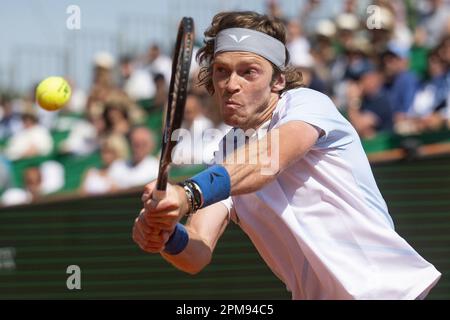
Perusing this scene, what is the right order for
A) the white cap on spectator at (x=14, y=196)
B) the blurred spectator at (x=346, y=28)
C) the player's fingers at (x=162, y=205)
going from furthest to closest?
1. the blurred spectator at (x=346, y=28)
2. the white cap on spectator at (x=14, y=196)
3. the player's fingers at (x=162, y=205)

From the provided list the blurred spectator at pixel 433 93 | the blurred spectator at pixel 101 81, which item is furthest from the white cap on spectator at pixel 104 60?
the blurred spectator at pixel 433 93

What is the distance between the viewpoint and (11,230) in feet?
27.5

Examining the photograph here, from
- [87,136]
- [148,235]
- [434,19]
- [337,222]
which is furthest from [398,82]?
[148,235]

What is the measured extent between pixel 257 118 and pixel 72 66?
963cm

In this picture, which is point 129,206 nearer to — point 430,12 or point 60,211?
Result: point 60,211

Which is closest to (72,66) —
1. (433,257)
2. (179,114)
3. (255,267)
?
(255,267)

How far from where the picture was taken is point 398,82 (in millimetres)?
8617

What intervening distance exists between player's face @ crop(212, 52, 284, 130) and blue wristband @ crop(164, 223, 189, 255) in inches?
19.8

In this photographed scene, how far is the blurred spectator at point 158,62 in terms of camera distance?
38.9 feet

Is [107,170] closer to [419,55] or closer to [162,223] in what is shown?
[419,55]

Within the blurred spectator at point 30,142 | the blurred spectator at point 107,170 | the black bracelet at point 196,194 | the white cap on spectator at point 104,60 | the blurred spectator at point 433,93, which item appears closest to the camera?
the black bracelet at point 196,194

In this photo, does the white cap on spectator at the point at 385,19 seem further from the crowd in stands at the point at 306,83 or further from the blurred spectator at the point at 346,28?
the blurred spectator at the point at 346,28

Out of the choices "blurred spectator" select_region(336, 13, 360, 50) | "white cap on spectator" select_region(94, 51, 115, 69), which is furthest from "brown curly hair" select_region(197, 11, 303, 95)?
"white cap on spectator" select_region(94, 51, 115, 69)

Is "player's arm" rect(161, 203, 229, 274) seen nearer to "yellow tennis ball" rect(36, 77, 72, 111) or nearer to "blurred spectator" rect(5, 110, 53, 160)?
"yellow tennis ball" rect(36, 77, 72, 111)
